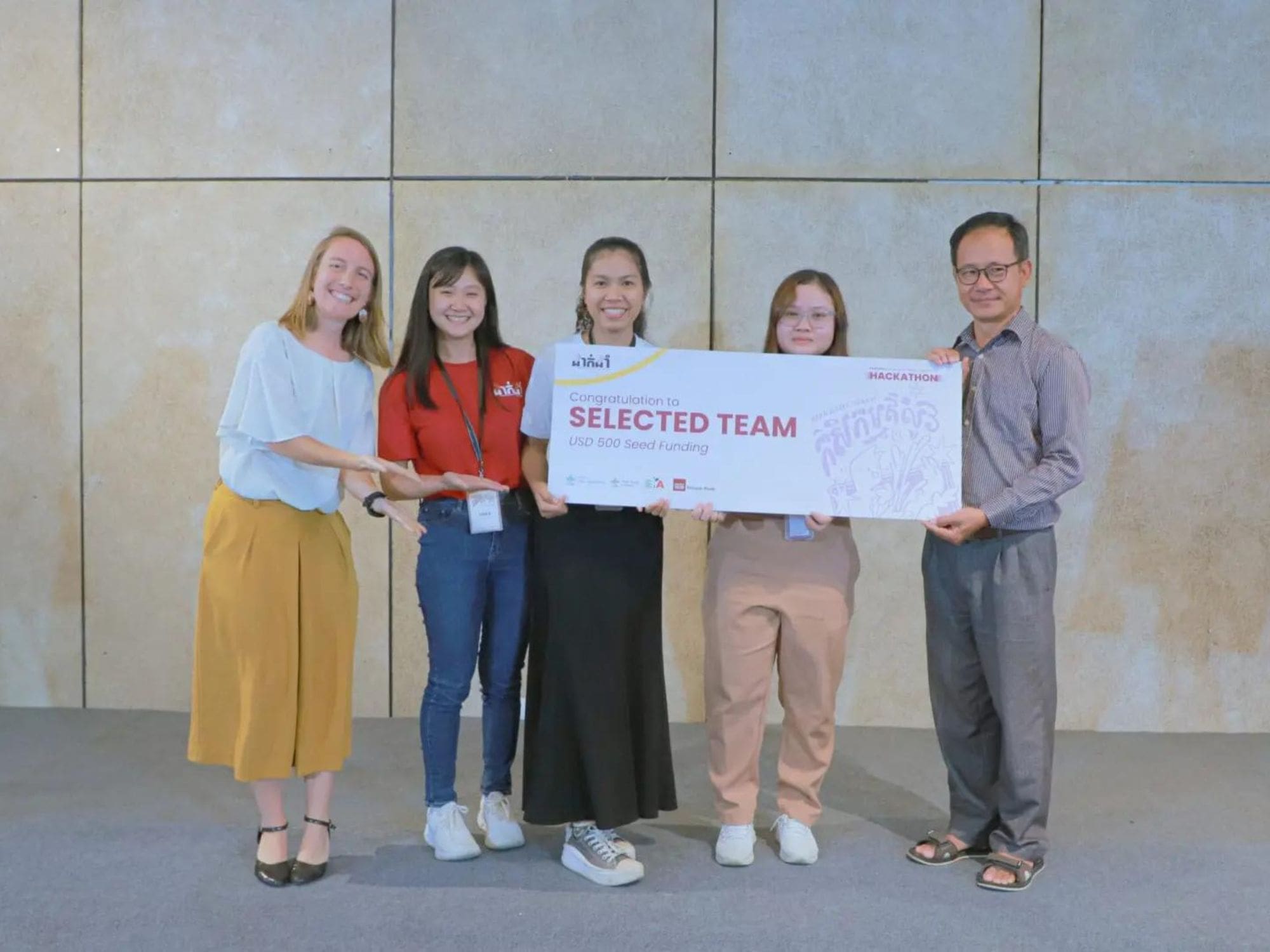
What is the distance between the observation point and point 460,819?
9.07 feet

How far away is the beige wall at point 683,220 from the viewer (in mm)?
4152

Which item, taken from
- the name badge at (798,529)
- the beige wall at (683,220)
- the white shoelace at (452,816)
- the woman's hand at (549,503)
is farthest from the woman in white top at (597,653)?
the beige wall at (683,220)

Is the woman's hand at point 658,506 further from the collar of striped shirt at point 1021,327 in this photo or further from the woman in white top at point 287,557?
the collar of striped shirt at point 1021,327

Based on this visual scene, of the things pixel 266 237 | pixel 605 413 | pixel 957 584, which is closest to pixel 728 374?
pixel 605 413

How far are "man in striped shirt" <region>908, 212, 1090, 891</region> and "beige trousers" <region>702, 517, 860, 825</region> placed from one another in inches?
11.9

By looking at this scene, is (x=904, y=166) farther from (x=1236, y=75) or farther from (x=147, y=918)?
(x=147, y=918)

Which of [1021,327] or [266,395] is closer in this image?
[266,395]

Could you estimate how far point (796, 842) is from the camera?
8.96ft

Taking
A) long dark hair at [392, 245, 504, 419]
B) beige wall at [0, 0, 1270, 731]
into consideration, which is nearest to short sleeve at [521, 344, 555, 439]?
long dark hair at [392, 245, 504, 419]

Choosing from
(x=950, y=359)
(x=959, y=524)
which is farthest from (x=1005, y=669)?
(x=950, y=359)

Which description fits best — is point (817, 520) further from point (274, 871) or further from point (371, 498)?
point (274, 871)

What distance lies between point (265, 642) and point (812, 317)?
1583 millimetres

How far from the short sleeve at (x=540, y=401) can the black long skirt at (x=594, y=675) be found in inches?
8.8

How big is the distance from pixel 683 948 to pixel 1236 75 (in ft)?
12.8
